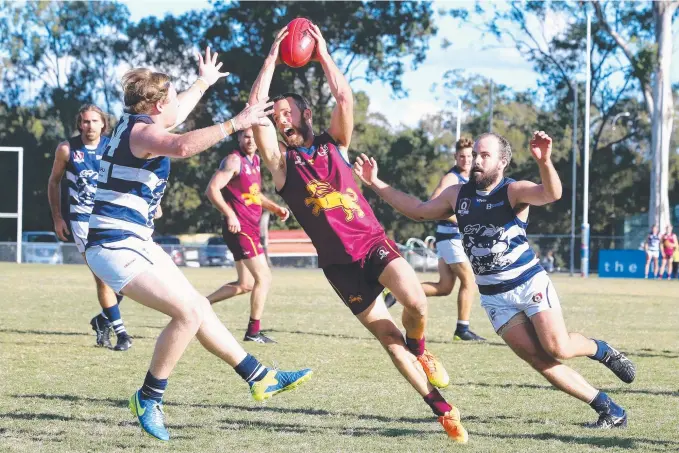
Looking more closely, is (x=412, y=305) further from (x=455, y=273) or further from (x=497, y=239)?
(x=455, y=273)

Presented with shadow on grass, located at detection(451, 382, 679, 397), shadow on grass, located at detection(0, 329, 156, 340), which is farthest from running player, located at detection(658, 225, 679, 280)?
shadow on grass, located at detection(451, 382, 679, 397)

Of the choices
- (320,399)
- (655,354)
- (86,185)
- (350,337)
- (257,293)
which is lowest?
(350,337)

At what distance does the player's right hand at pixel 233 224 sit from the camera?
10078mm

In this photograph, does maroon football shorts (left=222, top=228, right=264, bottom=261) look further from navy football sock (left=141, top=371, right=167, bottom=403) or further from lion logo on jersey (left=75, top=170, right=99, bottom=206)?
navy football sock (left=141, top=371, right=167, bottom=403)

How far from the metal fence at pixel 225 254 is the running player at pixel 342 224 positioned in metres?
31.7

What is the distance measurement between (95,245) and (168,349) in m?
0.73

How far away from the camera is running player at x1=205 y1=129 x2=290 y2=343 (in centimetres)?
1015

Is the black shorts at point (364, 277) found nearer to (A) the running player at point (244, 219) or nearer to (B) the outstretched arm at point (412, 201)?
(B) the outstretched arm at point (412, 201)

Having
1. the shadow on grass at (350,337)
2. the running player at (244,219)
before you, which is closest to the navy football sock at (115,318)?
the running player at (244,219)

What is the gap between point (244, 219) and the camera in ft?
34.0

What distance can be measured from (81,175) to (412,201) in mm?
4260

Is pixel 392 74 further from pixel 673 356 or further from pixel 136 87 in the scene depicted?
pixel 136 87

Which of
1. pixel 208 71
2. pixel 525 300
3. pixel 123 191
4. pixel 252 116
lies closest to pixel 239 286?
pixel 208 71

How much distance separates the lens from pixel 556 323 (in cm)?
573
